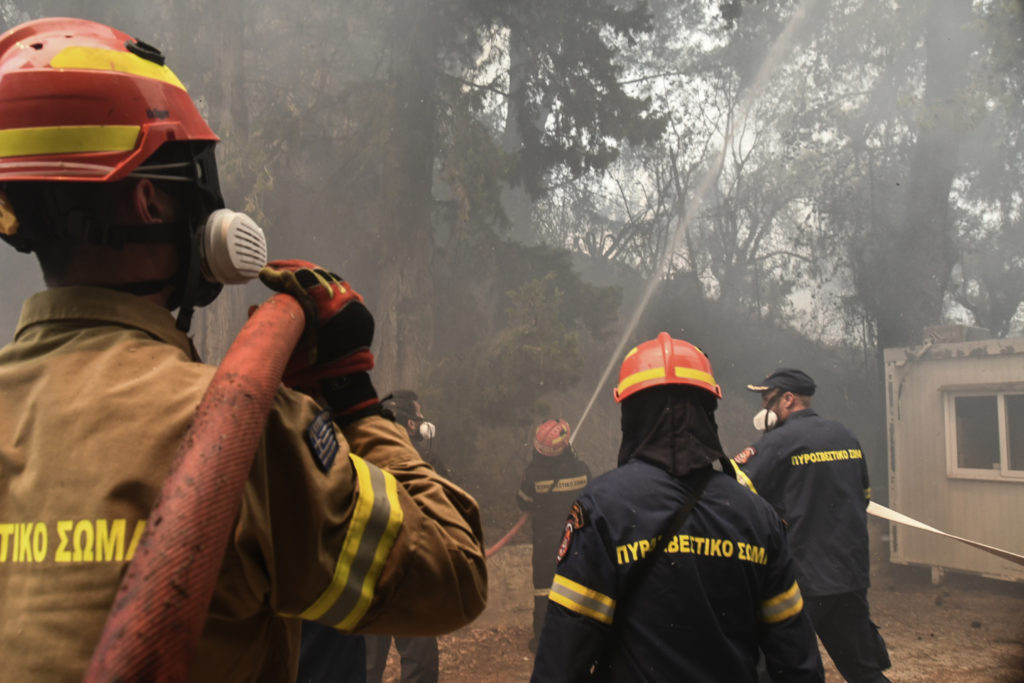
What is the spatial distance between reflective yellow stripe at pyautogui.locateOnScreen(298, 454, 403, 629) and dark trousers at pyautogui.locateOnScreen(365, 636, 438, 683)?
4.81 metres

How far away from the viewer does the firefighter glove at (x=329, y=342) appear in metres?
1.20

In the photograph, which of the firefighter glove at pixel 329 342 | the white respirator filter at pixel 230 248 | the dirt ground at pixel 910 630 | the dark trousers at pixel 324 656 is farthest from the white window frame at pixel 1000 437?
the white respirator filter at pixel 230 248

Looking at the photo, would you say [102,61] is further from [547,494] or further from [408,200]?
[408,200]

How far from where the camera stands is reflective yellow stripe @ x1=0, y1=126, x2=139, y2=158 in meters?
1.15

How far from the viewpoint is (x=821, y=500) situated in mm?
5043

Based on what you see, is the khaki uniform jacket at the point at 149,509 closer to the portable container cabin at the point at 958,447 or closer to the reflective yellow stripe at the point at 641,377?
the reflective yellow stripe at the point at 641,377

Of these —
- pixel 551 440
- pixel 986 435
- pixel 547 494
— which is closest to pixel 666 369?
pixel 551 440

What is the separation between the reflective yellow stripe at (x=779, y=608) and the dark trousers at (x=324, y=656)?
4.62ft

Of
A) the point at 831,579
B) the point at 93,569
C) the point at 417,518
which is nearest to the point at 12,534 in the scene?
the point at 93,569

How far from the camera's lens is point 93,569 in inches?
35.8

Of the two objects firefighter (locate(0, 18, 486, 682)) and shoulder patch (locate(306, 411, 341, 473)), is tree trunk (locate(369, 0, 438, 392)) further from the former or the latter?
shoulder patch (locate(306, 411, 341, 473))

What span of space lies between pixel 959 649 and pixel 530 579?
4.70 metres

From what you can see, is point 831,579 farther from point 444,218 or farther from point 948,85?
point 948,85

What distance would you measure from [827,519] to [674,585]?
3.24 meters
